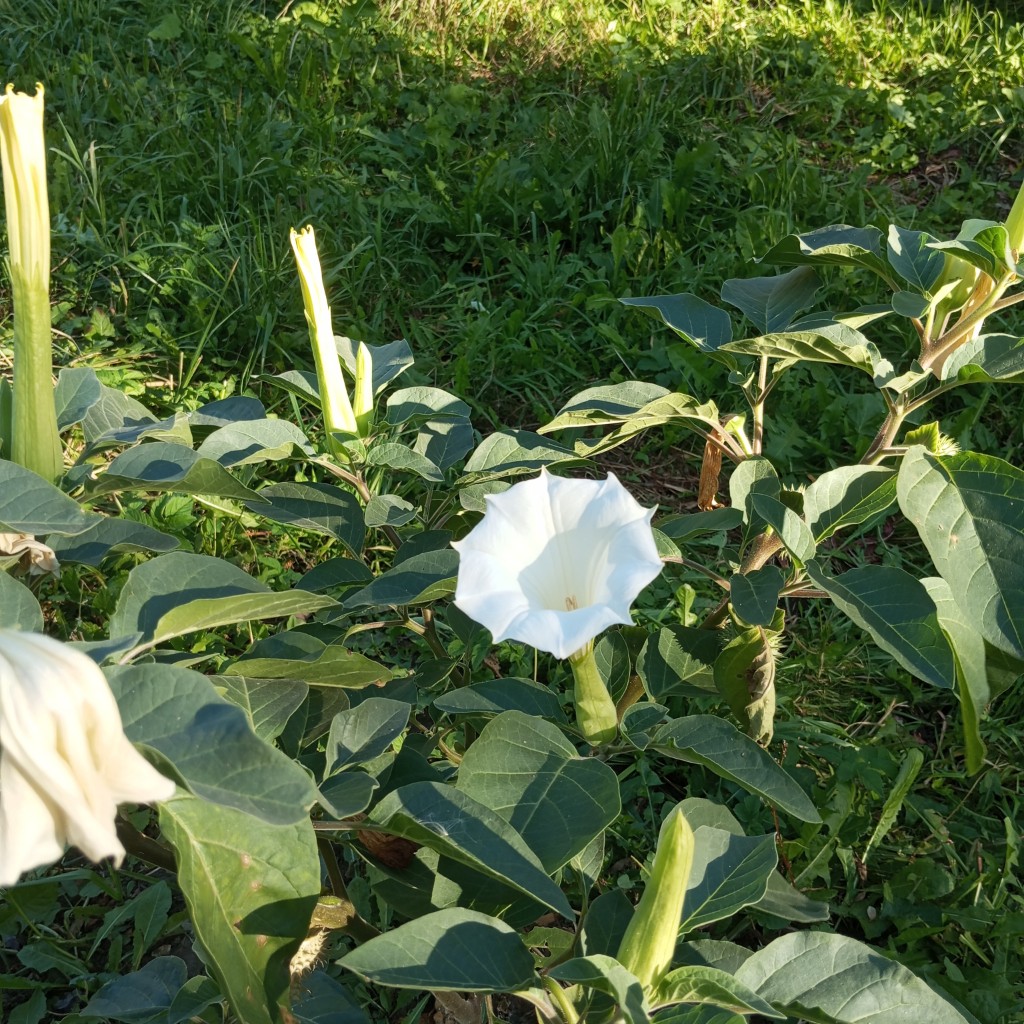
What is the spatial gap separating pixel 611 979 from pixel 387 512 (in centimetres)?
56

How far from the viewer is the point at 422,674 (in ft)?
4.23

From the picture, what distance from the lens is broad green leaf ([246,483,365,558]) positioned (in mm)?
1268

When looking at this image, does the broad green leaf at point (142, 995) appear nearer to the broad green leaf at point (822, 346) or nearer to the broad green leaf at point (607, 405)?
the broad green leaf at point (607, 405)

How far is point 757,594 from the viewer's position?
111cm

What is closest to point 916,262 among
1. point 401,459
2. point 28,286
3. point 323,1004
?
point 401,459

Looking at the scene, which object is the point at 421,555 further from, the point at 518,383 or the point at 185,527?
the point at 518,383

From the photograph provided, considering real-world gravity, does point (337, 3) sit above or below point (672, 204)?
above

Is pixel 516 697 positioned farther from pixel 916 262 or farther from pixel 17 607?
pixel 916 262

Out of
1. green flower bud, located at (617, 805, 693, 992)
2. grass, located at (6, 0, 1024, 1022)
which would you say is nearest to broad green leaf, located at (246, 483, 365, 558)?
green flower bud, located at (617, 805, 693, 992)

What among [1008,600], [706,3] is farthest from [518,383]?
[706,3]

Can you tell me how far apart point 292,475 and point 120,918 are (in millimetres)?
1111

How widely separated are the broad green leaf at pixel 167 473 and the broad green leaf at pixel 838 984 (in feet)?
2.10

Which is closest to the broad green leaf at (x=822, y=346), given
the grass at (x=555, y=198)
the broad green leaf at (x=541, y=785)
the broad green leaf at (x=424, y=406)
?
the broad green leaf at (x=424, y=406)

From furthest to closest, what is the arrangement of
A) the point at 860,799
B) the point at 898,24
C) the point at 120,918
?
the point at 898,24, the point at 860,799, the point at 120,918
